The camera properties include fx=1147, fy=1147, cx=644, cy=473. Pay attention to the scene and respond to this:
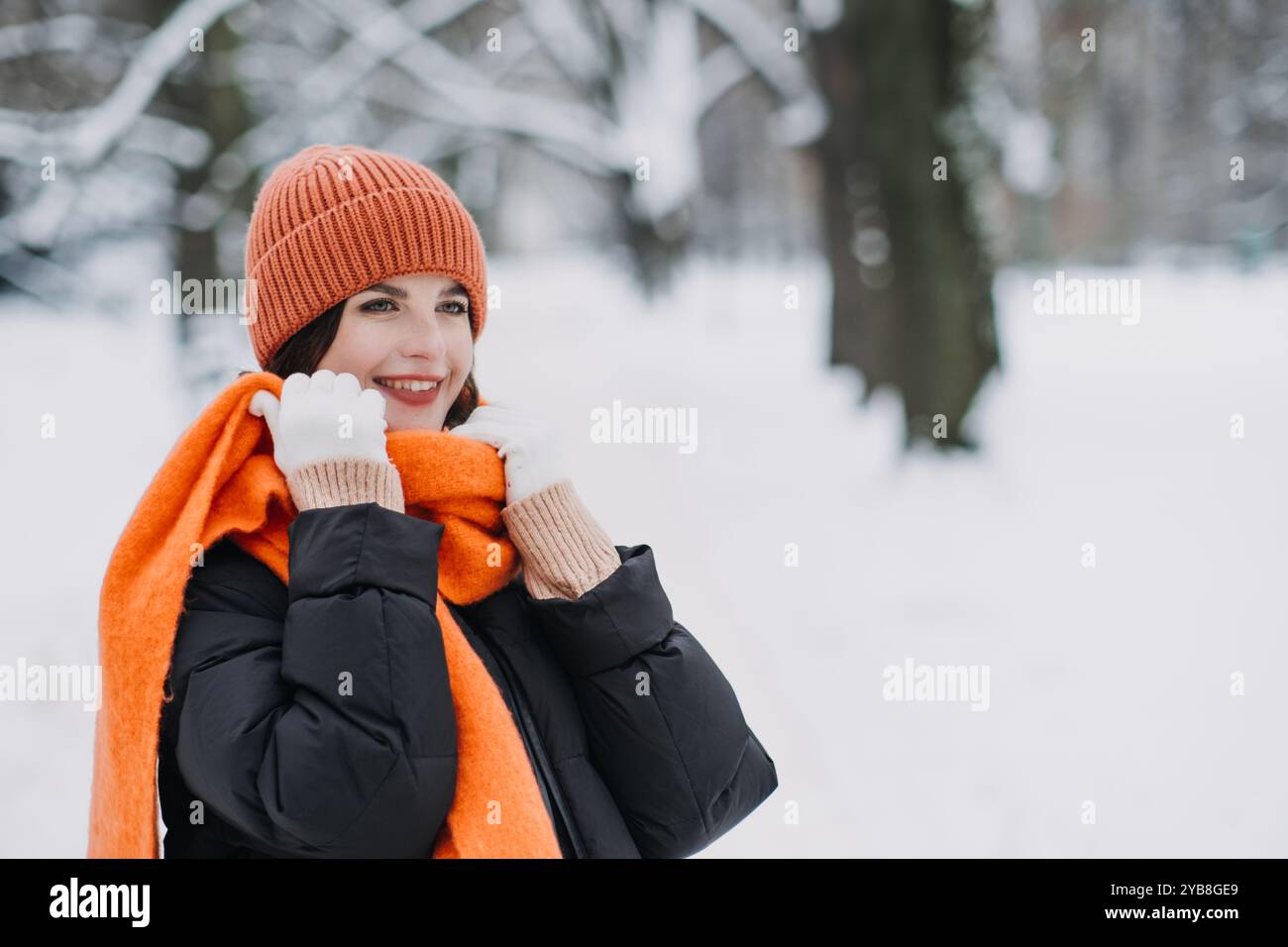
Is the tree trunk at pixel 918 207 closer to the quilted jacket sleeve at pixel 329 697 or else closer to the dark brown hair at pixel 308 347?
the dark brown hair at pixel 308 347

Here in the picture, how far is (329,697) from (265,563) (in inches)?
11.7

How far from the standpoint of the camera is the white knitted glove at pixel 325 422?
1682 millimetres

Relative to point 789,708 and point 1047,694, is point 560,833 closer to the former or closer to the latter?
point 789,708

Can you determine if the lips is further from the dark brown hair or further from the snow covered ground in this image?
the snow covered ground

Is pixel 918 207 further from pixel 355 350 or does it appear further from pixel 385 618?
pixel 385 618

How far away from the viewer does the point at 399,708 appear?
1.58 metres

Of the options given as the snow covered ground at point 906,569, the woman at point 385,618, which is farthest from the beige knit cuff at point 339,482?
the snow covered ground at point 906,569

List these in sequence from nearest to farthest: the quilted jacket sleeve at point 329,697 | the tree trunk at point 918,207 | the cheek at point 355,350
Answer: the quilted jacket sleeve at point 329,697
the cheek at point 355,350
the tree trunk at point 918,207

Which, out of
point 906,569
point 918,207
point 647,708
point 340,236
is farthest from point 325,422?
point 918,207

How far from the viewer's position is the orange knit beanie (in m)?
1.90

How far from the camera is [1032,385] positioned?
433 inches

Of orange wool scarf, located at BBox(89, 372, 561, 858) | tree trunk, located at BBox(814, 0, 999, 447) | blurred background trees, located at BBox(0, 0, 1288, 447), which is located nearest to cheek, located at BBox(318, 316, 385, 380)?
orange wool scarf, located at BBox(89, 372, 561, 858)

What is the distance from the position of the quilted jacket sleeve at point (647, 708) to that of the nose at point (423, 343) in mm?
450

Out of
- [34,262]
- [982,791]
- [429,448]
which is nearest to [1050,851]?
[982,791]
